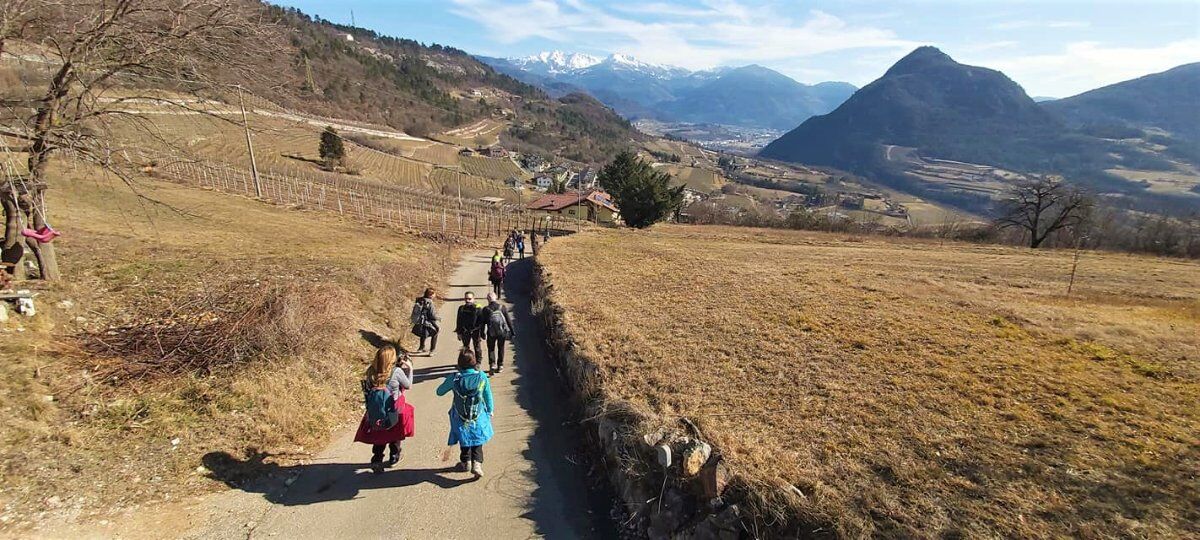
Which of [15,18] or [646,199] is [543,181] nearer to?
[646,199]

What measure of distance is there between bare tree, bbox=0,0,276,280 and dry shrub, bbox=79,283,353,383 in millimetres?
2443

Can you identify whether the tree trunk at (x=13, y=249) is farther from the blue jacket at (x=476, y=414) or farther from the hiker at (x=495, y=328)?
the blue jacket at (x=476, y=414)

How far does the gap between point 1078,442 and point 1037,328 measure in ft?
23.6

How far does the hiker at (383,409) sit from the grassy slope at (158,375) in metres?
1.60

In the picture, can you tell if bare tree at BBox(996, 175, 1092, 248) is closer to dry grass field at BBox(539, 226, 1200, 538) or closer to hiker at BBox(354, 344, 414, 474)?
dry grass field at BBox(539, 226, 1200, 538)

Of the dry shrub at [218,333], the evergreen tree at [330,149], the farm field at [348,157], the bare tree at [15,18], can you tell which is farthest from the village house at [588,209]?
the bare tree at [15,18]

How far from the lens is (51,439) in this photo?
614 centimetres

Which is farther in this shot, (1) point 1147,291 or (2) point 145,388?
(1) point 1147,291

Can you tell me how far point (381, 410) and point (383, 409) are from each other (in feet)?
0.10

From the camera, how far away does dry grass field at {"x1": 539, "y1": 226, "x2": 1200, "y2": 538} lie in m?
5.41

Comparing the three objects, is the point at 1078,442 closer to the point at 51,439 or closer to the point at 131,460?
the point at 131,460

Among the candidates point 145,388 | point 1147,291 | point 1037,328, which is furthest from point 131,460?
point 1147,291

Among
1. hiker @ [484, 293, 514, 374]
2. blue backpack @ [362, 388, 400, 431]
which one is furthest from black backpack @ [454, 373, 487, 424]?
hiker @ [484, 293, 514, 374]

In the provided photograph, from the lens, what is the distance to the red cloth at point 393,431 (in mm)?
6820
